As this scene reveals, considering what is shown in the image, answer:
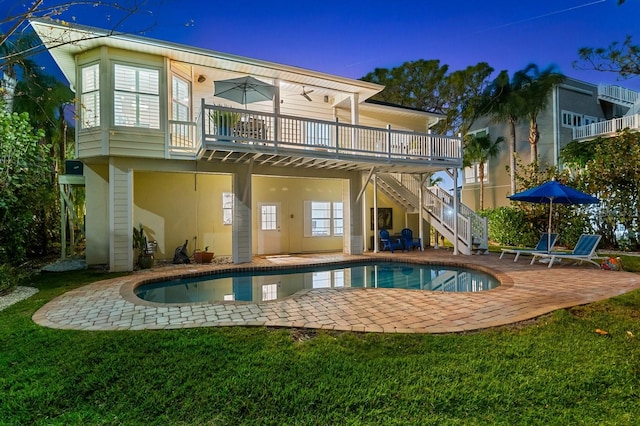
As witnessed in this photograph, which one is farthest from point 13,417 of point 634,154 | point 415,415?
point 634,154

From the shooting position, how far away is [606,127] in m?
19.2

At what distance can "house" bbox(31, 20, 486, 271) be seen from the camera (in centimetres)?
907

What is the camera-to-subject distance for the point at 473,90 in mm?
21609

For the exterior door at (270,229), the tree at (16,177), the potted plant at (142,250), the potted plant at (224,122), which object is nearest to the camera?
the tree at (16,177)

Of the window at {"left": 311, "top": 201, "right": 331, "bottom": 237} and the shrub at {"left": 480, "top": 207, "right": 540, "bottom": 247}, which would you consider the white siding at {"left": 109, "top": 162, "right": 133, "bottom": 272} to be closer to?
the window at {"left": 311, "top": 201, "right": 331, "bottom": 237}

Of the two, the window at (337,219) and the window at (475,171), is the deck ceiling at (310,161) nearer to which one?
the window at (337,219)

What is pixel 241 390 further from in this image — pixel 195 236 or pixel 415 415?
pixel 195 236

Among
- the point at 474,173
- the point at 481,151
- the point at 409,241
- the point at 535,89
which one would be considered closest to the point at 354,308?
the point at 409,241

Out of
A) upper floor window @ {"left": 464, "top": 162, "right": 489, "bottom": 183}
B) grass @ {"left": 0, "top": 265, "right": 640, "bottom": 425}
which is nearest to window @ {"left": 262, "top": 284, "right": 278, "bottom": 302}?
grass @ {"left": 0, "top": 265, "right": 640, "bottom": 425}

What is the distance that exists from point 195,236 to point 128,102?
15.8 feet

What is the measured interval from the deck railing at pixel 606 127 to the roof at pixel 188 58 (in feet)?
52.3

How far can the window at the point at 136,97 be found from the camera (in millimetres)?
9117

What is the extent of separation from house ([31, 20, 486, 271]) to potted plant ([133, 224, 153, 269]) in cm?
51

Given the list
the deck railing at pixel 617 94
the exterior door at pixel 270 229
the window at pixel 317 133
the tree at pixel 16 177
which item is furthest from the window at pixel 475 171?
the tree at pixel 16 177
